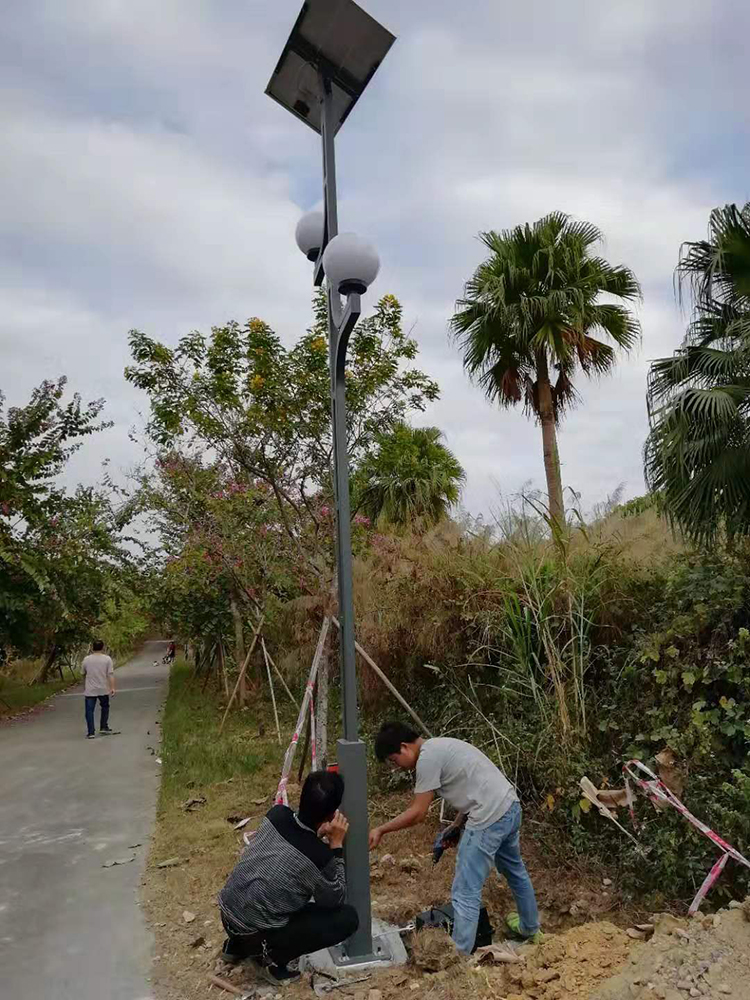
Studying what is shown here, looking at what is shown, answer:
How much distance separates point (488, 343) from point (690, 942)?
10.3 meters

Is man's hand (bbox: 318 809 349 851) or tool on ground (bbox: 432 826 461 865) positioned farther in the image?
tool on ground (bbox: 432 826 461 865)

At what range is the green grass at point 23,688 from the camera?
16533 mm

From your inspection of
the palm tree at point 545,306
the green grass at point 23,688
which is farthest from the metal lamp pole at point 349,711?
the green grass at point 23,688

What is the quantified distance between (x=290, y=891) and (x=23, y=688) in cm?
1949

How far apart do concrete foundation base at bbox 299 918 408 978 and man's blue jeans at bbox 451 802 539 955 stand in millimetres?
364

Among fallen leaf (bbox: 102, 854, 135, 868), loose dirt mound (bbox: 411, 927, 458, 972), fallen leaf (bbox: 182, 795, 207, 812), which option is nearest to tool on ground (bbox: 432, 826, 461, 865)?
loose dirt mound (bbox: 411, 927, 458, 972)

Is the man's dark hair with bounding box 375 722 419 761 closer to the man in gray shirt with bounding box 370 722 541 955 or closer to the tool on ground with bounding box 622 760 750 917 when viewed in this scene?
the man in gray shirt with bounding box 370 722 541 955

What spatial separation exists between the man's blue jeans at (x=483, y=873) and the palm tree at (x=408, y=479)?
4564 millimetres

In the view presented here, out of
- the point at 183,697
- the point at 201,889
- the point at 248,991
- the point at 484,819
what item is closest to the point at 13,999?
the point at 248,991

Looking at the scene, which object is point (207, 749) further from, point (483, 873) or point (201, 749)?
point (483, 873)

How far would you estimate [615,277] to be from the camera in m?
12.1

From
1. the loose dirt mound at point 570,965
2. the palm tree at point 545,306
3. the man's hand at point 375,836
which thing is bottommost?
the loose dirt mound at point 570,965

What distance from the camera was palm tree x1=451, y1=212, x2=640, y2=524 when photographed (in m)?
11.9

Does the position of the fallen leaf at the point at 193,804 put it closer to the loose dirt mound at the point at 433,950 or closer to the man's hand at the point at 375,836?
the man's hand at the point at 375,836
